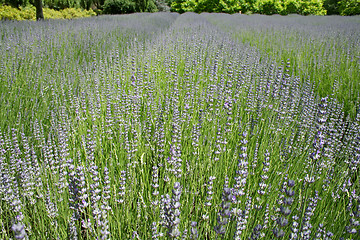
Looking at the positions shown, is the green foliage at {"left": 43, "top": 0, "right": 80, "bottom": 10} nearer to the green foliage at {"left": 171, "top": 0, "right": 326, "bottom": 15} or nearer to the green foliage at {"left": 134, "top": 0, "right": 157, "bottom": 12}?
the green foliage at {"left": 134, "top": 0, "right": 157, "bottom": 12}

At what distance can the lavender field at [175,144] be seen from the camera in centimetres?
133

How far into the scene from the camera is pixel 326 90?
14.4 ft

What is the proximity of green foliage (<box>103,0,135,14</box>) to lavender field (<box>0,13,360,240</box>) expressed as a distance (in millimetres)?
21582

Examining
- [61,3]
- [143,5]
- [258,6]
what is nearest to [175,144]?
[61,3]

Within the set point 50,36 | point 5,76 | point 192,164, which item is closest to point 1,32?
point 50,36

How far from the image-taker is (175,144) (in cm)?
186

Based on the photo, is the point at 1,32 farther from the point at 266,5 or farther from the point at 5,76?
the point at 266,5

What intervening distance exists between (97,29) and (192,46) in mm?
3715

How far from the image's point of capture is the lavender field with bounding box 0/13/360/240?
52.4 inches

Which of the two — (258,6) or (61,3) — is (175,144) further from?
(258,6)

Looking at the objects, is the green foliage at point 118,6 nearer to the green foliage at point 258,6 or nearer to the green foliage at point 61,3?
the green foliage at point 61,3

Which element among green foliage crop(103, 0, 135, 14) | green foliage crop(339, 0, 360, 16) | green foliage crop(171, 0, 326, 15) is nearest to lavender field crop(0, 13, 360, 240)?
green foliage crop(171, 0, 326, 15)

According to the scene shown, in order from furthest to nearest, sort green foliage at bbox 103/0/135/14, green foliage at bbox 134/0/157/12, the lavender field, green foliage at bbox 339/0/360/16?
1. green foliage at bbox 134/0/157/12
2. green foliage at bbox 103/0/135/14
3. green foliage at bbox 339/0/360/16
4. the lavender field

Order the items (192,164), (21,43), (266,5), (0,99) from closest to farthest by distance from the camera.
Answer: (192,164) → (0,99) → (21,43) → (266,5)
